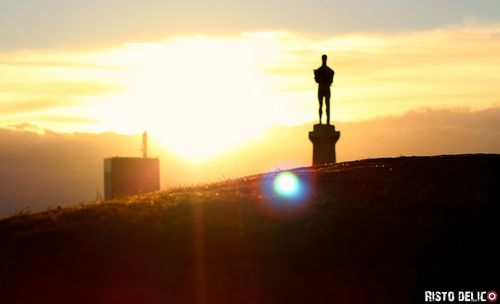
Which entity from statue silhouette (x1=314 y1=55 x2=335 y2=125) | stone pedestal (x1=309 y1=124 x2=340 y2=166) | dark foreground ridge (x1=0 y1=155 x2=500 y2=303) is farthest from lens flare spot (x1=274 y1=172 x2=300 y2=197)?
statue silhouette (x1=314 y1=55 x2=335 y2=125)

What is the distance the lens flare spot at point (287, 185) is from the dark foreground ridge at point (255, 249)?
800 millimetres

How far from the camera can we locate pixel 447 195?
17.3m

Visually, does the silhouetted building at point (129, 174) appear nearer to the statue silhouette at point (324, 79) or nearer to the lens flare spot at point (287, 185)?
the statue silhouette at point (324, 79)

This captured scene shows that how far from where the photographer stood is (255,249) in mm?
13414

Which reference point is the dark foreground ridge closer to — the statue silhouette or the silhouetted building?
the statue silhouette

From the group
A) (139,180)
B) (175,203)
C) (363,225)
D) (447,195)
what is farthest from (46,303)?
(139,180)

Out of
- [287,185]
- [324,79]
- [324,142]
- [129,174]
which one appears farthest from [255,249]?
[129,174]

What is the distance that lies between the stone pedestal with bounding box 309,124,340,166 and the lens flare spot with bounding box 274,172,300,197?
9851 mm

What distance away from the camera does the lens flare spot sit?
18.0 m

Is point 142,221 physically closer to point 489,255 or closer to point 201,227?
point 201,227

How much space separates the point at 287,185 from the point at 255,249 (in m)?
6.25

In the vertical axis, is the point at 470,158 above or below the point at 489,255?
above

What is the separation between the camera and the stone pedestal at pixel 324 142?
31.9 meters

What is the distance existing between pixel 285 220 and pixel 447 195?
483cm
